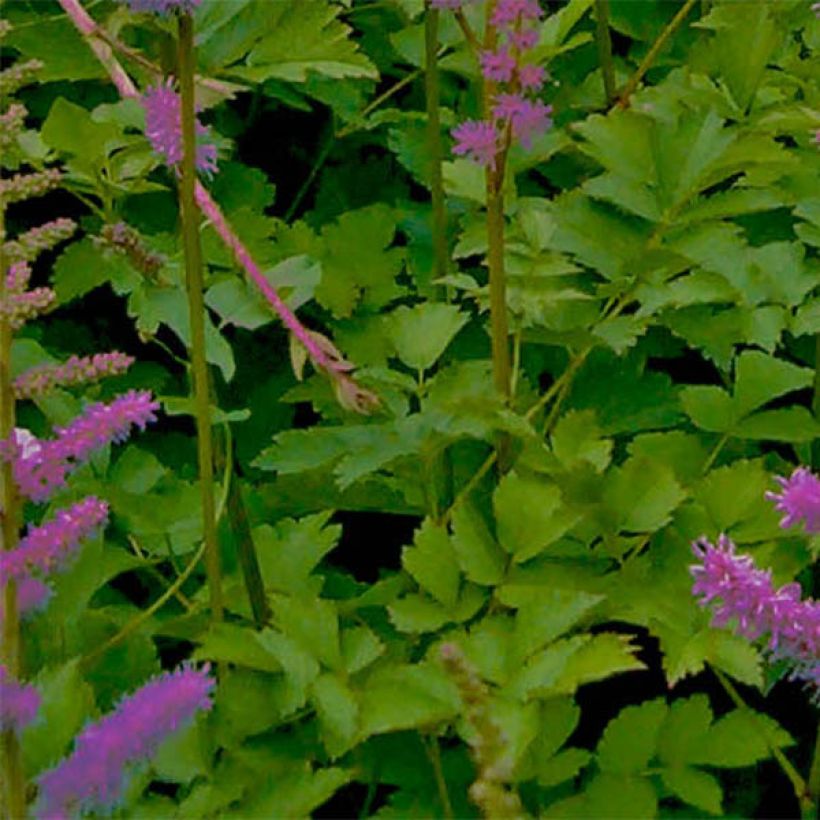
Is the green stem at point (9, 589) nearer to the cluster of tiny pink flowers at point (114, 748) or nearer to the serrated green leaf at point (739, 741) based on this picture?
the cluster of tiny pink flowers at point (114, 748)

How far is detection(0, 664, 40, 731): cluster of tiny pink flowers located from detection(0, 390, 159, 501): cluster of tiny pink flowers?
0.41ft

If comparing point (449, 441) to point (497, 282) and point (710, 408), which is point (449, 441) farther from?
point (710, 408)

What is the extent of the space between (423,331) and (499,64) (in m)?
0.37

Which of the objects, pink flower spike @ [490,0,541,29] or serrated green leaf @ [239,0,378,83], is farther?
serrated green leaf @ [239,0,378,83]

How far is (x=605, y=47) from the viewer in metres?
2.45

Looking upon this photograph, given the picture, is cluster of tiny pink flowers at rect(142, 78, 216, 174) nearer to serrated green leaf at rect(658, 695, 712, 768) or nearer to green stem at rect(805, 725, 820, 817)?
serrated green leaf at rect(658, 695, 712, 768)

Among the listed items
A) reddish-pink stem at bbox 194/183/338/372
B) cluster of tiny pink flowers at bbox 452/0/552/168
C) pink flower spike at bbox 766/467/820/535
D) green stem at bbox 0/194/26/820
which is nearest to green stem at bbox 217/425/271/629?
reddish-pink stem at bbox 194/183/338/372

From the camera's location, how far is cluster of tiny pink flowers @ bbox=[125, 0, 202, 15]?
143 centimetres

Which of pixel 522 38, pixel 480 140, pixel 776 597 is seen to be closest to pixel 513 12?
pixel 522 38

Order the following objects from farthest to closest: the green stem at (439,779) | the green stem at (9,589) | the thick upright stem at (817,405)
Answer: the thick upright stem at (817,405) → the green stem at (439,779) → the green stem at (9,589)

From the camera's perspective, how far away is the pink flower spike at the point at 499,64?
166cm

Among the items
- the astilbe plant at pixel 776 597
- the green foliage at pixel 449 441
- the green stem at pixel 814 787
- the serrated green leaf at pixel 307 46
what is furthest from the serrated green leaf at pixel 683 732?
the serrated green leaf at pixel 307 46

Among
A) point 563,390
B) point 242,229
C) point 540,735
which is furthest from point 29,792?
point 242,229

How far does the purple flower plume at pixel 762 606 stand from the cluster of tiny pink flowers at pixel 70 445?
1.35ft
